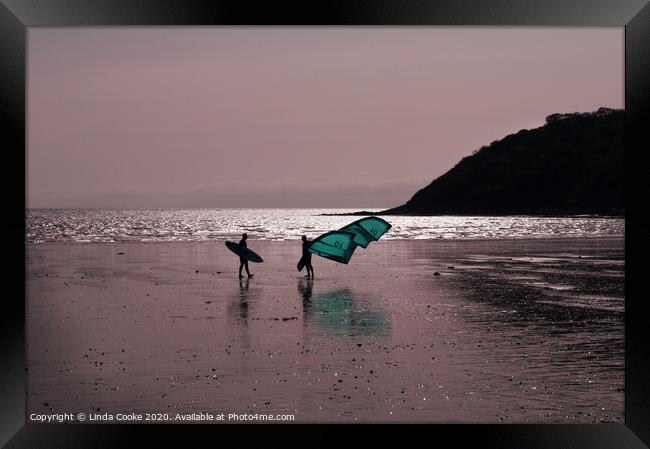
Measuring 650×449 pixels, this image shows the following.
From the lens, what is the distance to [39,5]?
8625 mm

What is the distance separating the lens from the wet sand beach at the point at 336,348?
32.8ft

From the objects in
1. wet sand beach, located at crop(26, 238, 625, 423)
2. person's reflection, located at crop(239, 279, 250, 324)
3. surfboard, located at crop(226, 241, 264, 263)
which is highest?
surfboard, located at crop(226, 241, 264, 263)

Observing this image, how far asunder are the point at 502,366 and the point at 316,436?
185 inches

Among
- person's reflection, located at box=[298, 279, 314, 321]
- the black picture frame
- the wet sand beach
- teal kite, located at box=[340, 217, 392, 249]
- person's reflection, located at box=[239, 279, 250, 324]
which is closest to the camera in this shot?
the black picture frame

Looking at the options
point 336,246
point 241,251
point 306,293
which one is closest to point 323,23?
point 306,293

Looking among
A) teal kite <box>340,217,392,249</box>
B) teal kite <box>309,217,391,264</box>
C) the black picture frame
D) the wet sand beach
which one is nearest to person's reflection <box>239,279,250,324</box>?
the wet sand beach

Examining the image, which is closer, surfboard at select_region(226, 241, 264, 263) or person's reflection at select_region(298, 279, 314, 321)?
person's reflection at select_region(298, 279, 314, 321)

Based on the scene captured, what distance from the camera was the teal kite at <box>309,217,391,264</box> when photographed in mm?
28672

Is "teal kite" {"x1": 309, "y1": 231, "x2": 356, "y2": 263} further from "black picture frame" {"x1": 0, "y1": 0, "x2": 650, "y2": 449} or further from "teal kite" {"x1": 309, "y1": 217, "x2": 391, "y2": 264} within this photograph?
"black picture frame" {"x1": 0, "y1": 0, "x2": 650, "y2": 449}

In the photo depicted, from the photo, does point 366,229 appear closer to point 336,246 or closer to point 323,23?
point 336,246

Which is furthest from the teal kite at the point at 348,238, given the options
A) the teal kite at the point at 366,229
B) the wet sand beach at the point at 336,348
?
the wet sand beach at the point at 336,348

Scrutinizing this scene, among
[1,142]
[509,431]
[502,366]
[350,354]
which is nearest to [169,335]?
[350,354]

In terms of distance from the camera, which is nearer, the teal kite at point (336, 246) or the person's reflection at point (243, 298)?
the person's reflection at point (243, 298)

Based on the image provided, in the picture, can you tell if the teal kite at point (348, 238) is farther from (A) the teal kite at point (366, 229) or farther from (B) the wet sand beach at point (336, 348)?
A: (B) the wet sand beach at point (336, 348)
